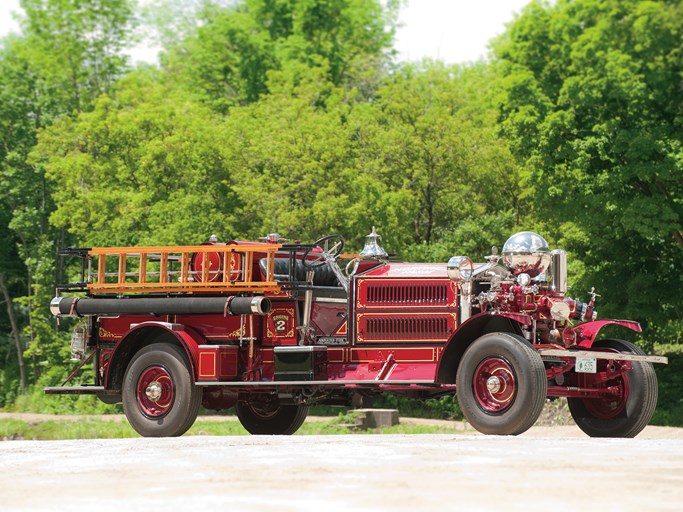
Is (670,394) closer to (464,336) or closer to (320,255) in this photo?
(320,255)

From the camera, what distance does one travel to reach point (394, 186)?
38656 millimetres

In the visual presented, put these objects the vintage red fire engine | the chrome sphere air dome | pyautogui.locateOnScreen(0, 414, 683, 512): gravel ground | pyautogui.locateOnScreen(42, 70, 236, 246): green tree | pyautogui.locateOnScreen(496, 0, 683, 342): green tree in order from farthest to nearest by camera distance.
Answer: pyautogui.locateOnScreen(42, 70, 236, 246): green tree, pyautogui.locateOnScreen(496, 0, 683, 342): green tree, the chrome sphere air dome, the vintage red fire engine, pyautogui.locateOnScreen(0, 414, 683, 512): gravel ground

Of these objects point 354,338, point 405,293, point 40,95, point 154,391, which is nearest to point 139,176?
point 40,95

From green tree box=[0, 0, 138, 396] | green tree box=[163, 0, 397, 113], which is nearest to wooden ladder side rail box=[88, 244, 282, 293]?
green tree box=[0, 0, 138, 396]

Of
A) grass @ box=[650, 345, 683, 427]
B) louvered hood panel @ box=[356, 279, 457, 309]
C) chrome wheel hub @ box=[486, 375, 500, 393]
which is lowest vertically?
grass @ box=[650, 345, 683, 427]

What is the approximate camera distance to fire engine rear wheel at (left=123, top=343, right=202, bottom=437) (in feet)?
48.9

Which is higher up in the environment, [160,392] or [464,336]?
[464,336]

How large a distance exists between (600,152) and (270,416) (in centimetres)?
1270

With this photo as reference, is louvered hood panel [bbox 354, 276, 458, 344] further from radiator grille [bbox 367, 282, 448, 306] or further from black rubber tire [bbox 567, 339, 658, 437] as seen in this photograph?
black rubber tire [bbox 567, 339, 658, 437]

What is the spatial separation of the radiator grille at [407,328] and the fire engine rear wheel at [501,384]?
1.08m

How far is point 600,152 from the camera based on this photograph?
27.2 m

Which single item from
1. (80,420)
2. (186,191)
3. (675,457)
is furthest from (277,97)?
(675,457)

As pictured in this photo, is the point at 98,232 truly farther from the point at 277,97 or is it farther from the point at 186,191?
the point at 277,97

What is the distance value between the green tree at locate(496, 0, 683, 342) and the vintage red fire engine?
32.8ft
